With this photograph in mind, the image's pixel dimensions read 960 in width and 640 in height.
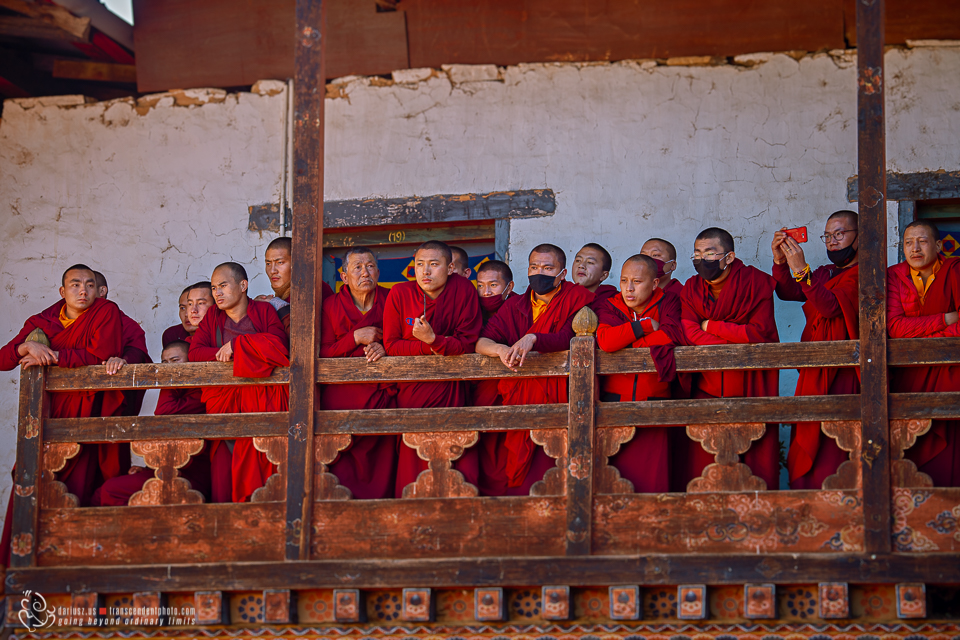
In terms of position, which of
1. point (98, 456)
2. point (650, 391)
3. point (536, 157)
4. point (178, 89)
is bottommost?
point (98, 456)

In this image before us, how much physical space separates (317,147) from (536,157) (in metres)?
2.28

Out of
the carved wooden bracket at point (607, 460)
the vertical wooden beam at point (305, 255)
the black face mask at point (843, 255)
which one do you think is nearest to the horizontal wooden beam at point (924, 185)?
the black face mask at point (843, 255)

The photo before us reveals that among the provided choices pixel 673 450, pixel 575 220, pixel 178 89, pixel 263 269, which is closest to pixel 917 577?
pixel 673 450

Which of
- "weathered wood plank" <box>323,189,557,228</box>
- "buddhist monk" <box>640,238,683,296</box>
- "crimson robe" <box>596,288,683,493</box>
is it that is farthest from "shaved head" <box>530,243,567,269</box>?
"weathered wood plank" <box>323,189,557,228</box>

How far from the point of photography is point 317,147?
17.2 ft

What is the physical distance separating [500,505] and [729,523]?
101 centimetres

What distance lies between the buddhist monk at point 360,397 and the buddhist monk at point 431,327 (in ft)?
0.28

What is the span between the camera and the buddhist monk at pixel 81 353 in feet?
17.5

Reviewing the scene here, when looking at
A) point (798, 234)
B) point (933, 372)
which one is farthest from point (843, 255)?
point (933, 372)

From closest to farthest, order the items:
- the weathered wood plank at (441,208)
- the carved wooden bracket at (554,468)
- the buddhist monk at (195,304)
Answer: the carved wooden bracket at (554,468) < the buddhist monk at (195,304) < the weathered wood plank at (441,208)

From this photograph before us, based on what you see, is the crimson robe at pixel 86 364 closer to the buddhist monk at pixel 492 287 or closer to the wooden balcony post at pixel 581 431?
the buddhist monk at pixel 492 287

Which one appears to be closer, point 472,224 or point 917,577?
point 917,577

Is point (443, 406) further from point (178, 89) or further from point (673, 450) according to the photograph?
point (178, 89)

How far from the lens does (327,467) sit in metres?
5.09
